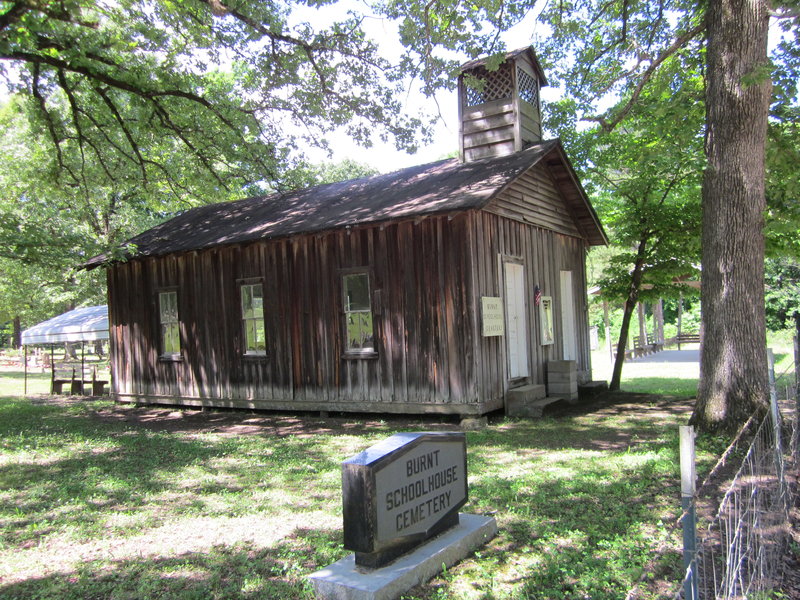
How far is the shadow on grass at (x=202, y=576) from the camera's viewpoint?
419cm

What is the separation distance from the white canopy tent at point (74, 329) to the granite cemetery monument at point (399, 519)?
15515 millimetres

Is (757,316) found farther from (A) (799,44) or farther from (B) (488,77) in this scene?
(B) (488,77)

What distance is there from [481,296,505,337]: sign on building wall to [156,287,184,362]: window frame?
7569mm

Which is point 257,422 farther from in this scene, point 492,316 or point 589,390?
point 589,390

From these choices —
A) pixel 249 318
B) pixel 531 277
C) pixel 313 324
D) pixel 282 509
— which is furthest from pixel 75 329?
pixel 282 509

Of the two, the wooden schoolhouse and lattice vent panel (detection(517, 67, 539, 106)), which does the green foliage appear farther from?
lattice vent panel (detection(517, 67, 539, 106))

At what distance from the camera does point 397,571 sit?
4062 mm

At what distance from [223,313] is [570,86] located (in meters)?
9.73

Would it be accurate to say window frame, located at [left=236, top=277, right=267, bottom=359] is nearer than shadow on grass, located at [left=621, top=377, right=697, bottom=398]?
Yes

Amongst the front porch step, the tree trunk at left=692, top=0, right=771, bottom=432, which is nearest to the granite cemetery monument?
the tree trunk at left=692, top=0, right=771, bottom=432

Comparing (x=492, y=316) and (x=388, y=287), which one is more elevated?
(x=388, y=287)

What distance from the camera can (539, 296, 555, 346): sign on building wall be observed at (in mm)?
13070

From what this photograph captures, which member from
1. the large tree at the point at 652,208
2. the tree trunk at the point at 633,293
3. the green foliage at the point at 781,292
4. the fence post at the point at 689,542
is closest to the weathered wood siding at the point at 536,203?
the large tree at the point at 652,208

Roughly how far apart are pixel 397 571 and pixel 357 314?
786 centimetres
